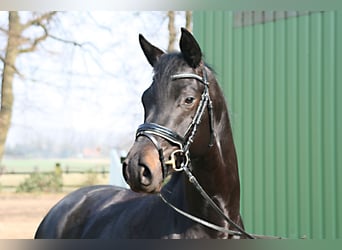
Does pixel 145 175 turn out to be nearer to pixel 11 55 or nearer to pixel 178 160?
pixel 178 160

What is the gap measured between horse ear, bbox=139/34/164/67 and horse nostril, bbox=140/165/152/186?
592 mm

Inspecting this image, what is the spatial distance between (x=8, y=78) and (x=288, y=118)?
4298 millimetres

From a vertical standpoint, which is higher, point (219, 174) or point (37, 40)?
point (37, 40)

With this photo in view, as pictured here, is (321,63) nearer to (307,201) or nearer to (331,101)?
(331,101)

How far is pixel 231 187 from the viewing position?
2.20 metres

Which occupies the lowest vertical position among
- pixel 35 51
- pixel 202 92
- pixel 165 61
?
pixel 202 92

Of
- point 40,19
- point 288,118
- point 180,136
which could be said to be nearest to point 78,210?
point 180,136

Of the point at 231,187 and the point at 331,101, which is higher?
the point at 331,101

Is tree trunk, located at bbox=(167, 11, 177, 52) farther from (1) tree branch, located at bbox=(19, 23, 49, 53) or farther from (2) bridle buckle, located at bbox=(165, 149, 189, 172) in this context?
(2) bridle buckle, located at bbox=(165, 149, 189, 172)

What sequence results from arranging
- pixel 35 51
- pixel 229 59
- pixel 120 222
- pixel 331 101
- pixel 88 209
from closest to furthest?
pixel 120 222
pixel 88 209
pixel 331 101
pixel 229 59
pixel 35 51

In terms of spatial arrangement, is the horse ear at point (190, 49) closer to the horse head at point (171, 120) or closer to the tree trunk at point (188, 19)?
the horse head at point (171, 120)

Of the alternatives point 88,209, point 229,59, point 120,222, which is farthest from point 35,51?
point 120,222

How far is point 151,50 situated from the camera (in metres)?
2.28

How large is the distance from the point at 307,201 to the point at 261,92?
123cm
